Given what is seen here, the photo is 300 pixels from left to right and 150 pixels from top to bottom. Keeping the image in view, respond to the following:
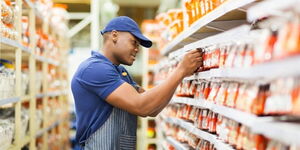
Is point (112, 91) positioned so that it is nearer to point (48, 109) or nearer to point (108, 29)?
point (108, 29)

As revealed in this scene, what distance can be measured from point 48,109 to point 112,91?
334 centimetres

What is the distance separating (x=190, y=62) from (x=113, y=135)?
2.39 feet

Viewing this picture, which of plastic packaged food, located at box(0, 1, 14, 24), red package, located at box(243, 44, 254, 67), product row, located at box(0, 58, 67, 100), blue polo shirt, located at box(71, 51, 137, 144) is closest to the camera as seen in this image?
red package, located at box(243, 44, 254, 67)

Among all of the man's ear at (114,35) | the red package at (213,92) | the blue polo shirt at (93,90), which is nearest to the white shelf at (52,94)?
the blue polo shirt at (93,90)

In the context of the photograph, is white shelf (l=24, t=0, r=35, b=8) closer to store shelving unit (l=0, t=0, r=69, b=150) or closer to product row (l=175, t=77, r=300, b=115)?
store shelving unit (l=0, t=0, r=69, b=150)

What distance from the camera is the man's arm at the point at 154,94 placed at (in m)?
2.67

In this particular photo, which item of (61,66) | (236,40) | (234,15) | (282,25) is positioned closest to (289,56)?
(282,25)

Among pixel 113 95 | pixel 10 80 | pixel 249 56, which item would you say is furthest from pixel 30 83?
pixel 249 56

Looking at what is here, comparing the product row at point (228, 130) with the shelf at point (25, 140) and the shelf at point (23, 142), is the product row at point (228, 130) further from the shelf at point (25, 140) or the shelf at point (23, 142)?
the shelf at point (25, 140)

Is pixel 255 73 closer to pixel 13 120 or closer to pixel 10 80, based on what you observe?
pixel 10 80

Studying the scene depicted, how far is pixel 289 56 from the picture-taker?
1.38 m

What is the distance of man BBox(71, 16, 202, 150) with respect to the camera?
274 centimetres

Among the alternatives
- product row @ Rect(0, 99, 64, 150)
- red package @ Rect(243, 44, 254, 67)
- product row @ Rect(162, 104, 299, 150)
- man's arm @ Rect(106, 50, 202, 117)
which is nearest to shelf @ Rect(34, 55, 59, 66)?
product row @ Rect(0, 99, 64, 150)

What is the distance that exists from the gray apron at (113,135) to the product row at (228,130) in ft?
1.52
